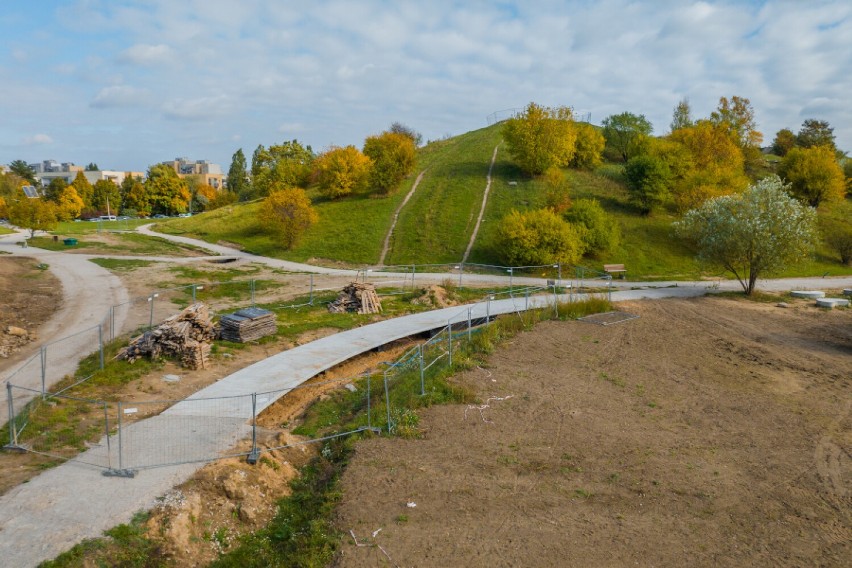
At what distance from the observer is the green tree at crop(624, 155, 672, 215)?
140 ft

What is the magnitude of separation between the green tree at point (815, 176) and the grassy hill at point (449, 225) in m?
10.3

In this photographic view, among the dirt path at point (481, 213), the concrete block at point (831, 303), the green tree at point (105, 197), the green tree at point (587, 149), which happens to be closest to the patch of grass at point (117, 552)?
the concrete block at point (831, 303)

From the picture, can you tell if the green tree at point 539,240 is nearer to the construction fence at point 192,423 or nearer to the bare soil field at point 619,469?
the bare soil field at point 619,469

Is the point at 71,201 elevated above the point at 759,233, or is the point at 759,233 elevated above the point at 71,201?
the point at 71,201

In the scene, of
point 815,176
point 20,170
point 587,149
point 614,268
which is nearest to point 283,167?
point 587,149

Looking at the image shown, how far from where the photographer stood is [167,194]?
287ft

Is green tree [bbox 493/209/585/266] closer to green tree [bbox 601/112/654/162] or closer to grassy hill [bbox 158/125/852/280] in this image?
grassy hill [bbox 158/125/852/280]

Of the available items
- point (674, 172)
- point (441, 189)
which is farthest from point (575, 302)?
point (441, 189)

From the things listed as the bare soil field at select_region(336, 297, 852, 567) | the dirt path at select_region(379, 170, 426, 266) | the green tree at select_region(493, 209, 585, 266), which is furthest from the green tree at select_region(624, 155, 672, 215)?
the bare soil field at select_region(336, 297, 852, 567)

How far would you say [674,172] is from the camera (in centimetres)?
4569

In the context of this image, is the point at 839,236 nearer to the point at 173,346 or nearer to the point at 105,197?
the point at 173,346

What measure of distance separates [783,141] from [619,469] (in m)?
74.2

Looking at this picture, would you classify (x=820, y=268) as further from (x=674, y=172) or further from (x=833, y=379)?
(x=833, y=379)

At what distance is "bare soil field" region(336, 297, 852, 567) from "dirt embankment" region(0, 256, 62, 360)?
14.1 meters
